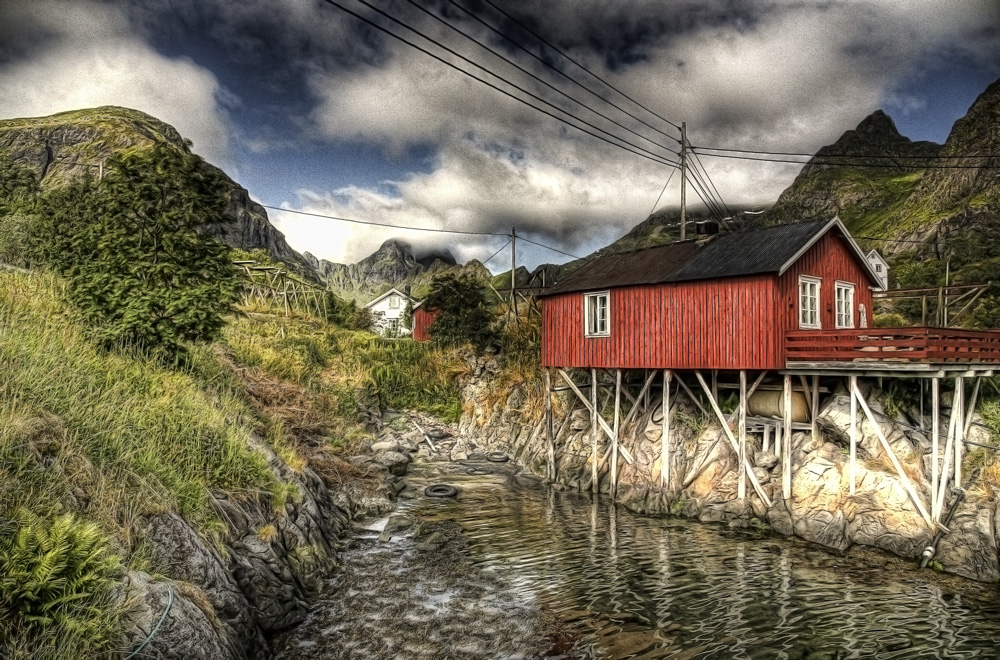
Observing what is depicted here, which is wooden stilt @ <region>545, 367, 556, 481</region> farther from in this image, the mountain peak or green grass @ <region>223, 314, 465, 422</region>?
the mountain peak

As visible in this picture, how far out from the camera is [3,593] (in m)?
4.48

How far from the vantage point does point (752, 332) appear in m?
16.2

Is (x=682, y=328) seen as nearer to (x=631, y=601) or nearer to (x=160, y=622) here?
(x=631, y=601)

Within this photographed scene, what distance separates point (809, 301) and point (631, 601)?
1158 cm

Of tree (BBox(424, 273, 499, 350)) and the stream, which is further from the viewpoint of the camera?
tree (BBox(424, 273, 499, 350))

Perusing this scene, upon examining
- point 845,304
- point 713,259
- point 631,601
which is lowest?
point 631,601

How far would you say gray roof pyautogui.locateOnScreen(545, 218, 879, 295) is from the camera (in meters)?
16.3

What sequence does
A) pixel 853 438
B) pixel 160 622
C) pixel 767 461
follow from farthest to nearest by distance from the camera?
pixel 767 461, pixel 853 438, pixel 160 622

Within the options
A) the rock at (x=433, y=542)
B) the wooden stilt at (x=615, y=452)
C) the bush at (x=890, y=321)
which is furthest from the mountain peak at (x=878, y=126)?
the rock at (x=433, y=542)

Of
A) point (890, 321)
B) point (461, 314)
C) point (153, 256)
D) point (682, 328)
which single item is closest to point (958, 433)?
point (682, 328)

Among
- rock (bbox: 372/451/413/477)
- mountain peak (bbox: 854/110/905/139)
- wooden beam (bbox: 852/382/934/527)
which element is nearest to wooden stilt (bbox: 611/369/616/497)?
wooden beam (bbox: 852/382/934/527)

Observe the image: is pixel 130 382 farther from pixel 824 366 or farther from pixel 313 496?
pixel 824 366

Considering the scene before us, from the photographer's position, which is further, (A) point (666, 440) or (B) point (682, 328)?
(A) point (666, 440)

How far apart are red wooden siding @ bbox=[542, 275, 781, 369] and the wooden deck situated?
81cm
